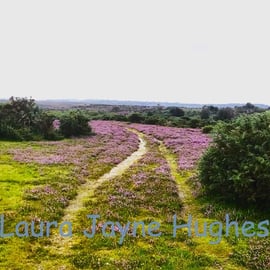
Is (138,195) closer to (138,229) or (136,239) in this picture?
(138,229)

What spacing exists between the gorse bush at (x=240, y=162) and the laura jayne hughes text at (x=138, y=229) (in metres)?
2.30

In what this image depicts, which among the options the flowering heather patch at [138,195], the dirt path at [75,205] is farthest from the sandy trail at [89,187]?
the flowering heather patch at [138,195]

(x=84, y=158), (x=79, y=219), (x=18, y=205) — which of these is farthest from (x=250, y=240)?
(x=84, y=158)

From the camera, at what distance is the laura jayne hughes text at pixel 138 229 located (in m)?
16.4

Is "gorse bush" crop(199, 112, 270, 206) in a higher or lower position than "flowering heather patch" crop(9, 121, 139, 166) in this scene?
higher

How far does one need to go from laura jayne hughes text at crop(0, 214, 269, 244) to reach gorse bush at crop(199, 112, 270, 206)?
230 cm

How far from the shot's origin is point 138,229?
17.3 metres

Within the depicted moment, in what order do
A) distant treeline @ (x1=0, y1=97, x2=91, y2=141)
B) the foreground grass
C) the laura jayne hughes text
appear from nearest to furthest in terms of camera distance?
the foreground grass < the laura jayne hughes text < distant treeline @ (x1=0, y1=97, x2=91, y2=141)

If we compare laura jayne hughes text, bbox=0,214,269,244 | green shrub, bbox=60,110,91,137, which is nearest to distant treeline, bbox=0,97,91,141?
green shrub, bbox=60,110,91,137

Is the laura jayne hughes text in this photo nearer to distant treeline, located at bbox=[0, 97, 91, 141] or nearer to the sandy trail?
the sandy trail

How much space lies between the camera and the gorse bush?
65.5 ft

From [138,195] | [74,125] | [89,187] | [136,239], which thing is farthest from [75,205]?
[74,125]

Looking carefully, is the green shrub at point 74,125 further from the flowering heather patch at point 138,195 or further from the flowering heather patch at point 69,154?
the flowering heather patch at point 138,195

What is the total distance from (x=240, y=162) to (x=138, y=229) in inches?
298
